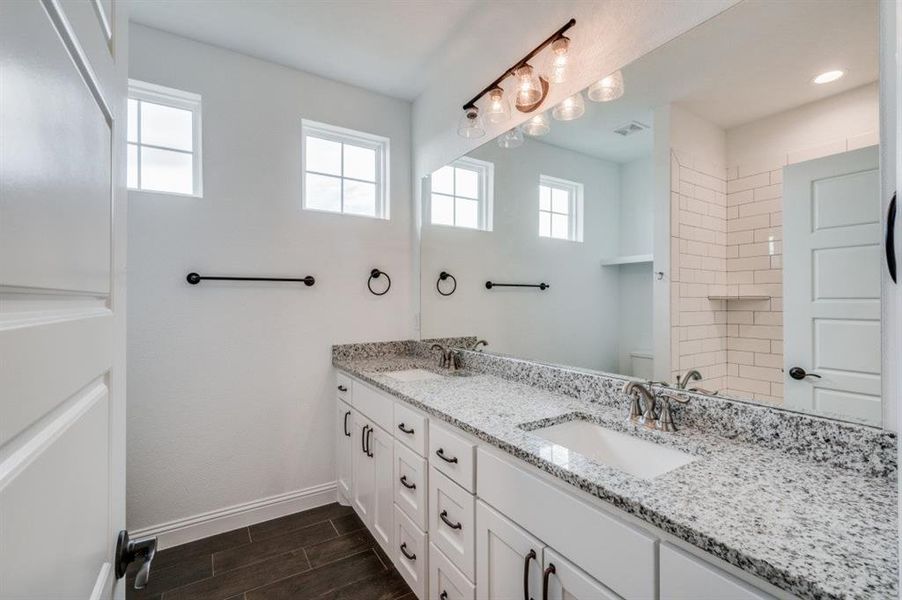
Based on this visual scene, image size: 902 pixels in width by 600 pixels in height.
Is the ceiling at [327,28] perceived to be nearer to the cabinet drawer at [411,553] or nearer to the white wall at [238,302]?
the white wall at [238,302]

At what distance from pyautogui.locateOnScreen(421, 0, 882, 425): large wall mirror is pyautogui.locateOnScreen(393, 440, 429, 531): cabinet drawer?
75 cm

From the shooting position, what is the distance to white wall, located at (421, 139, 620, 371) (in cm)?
161

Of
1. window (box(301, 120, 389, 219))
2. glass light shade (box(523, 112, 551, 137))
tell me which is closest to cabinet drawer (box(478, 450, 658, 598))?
glass light shade (box(523, 112, 551, 137))

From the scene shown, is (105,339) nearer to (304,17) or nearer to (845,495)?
(845,495)

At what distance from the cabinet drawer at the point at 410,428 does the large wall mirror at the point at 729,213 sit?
68 centimetres

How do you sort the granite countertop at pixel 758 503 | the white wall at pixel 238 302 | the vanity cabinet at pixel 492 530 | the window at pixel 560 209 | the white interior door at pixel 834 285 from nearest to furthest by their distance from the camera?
the granite countertop at pixel 758 503 < the vanity cabinet at pixel 492 530 < the white interior door at pixel 834 285 < the window at pixel 560 209 < the white wall at pixel 238 302

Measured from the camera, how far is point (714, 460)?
990 mm

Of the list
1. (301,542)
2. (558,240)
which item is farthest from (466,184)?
(301,542)

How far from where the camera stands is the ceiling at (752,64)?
96cm

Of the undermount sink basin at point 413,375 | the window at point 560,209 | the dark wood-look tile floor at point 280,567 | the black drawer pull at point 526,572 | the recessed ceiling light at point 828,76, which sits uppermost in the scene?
the recessed ceiling light at point 828,76

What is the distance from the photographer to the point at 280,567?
6.23 feet

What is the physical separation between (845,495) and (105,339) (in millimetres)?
1383

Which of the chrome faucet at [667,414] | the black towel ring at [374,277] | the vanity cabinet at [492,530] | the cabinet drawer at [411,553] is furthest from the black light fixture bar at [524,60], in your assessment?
the cabinet drawer at [411,553]

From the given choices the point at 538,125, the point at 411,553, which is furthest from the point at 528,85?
the point at 411,553
